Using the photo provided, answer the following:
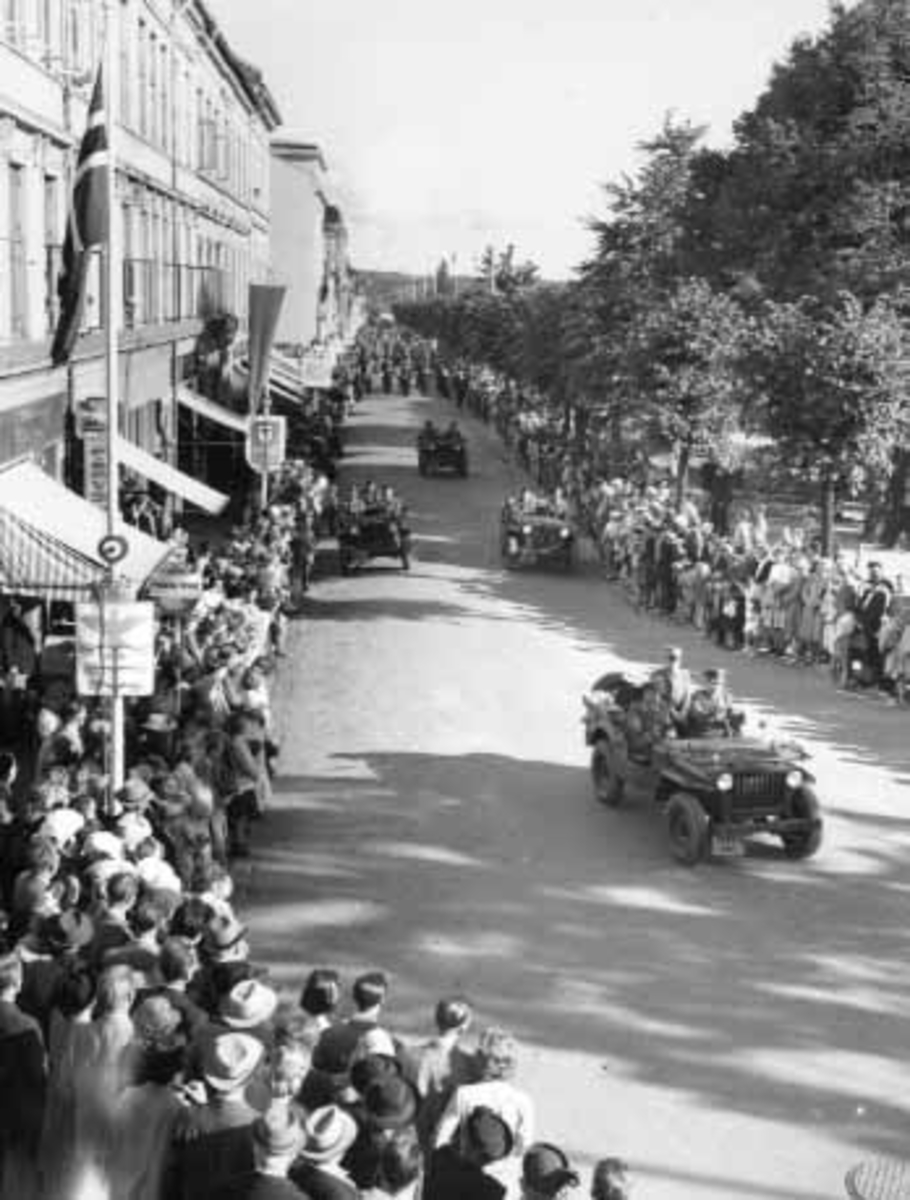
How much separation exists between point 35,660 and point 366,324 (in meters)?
165

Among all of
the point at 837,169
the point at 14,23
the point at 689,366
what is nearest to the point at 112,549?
the point at 14,23

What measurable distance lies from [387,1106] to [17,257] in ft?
48.0

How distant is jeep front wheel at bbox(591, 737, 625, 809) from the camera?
14.8 meters

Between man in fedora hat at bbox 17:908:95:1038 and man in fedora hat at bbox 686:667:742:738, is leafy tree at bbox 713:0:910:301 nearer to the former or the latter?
man in fedora hat at bbox 686:667:742:738

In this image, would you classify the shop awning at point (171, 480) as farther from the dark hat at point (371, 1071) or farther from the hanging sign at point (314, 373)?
the hanging sign at point (314, 373)

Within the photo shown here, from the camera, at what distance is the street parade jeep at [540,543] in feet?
100

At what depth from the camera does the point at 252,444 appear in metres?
25.4

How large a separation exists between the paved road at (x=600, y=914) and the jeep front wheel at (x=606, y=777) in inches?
6.7

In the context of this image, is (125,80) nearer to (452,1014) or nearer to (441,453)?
(441,453)

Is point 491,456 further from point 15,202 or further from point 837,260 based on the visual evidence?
point 15,202

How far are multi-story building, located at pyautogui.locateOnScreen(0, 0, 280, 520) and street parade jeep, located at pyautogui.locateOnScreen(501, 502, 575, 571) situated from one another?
6210 millimetres

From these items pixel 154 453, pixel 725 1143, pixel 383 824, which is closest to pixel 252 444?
pixel 154 453

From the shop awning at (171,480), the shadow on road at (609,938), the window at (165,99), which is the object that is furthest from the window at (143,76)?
the shadow on road at (609,938)

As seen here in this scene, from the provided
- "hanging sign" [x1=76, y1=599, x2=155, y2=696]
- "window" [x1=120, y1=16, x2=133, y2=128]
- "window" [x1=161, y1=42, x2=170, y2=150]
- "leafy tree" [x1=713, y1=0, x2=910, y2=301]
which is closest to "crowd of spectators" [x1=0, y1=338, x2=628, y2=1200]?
"hanging sign" [x1=76, y1=599, x2=155, y2=696]
